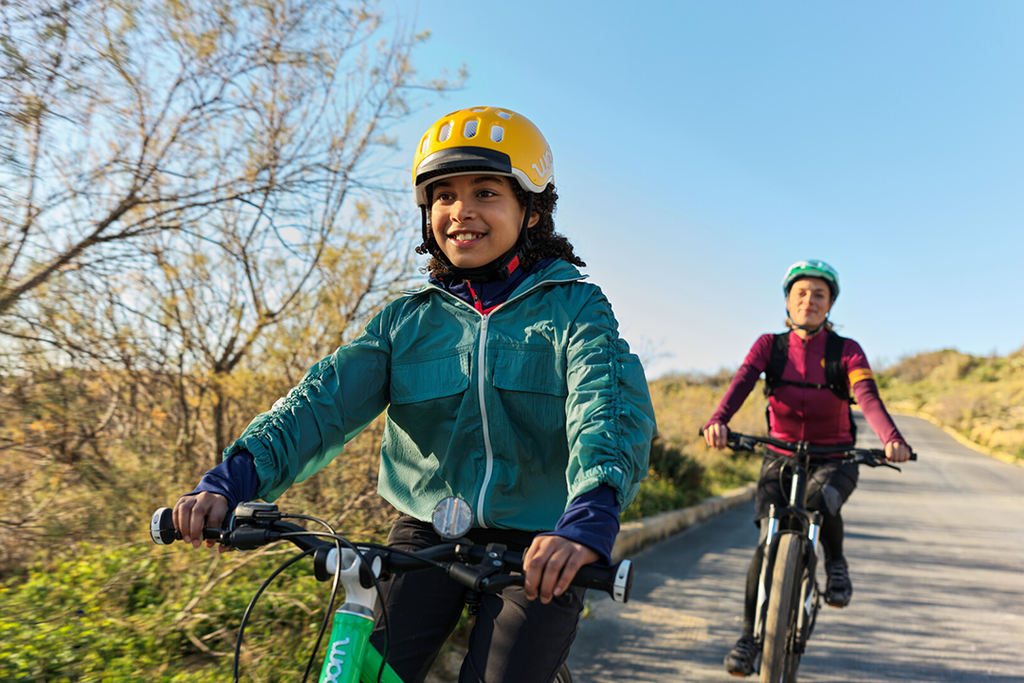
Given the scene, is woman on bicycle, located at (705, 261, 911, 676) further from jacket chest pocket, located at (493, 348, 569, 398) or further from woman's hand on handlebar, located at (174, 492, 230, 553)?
woman's hand on handlebar, located at (174, 492, 230, 553)

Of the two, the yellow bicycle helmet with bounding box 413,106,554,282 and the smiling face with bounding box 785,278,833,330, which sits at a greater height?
the smiling face with bounding box 785,278,833,330

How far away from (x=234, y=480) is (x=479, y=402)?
0.71 metres

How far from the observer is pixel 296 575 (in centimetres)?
412

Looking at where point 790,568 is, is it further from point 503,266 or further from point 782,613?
point 503,266

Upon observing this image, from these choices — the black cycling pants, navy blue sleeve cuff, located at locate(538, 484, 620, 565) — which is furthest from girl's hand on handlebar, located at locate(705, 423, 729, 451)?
navy blue sleeve cuff, located at locate(538, 484, 620, 565)

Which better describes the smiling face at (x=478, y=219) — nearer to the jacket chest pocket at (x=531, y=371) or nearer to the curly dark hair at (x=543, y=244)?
the curly dark hair at (x=543, y=244)

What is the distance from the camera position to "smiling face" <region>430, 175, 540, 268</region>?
2287mm

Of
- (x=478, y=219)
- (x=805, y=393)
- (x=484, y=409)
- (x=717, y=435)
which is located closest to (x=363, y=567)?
(x=484, y=409)

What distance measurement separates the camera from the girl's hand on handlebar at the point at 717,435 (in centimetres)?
425

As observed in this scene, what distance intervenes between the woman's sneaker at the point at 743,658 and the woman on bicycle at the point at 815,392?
30.4 inches

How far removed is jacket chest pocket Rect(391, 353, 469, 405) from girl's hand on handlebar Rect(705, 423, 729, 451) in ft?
8.55

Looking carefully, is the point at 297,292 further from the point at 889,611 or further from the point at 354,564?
the point at 889,611

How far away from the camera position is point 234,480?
1.79 m

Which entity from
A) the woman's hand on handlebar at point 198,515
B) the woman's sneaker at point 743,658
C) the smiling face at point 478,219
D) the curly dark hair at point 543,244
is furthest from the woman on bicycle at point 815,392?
the woman's hand on handlebar at point 198,515
